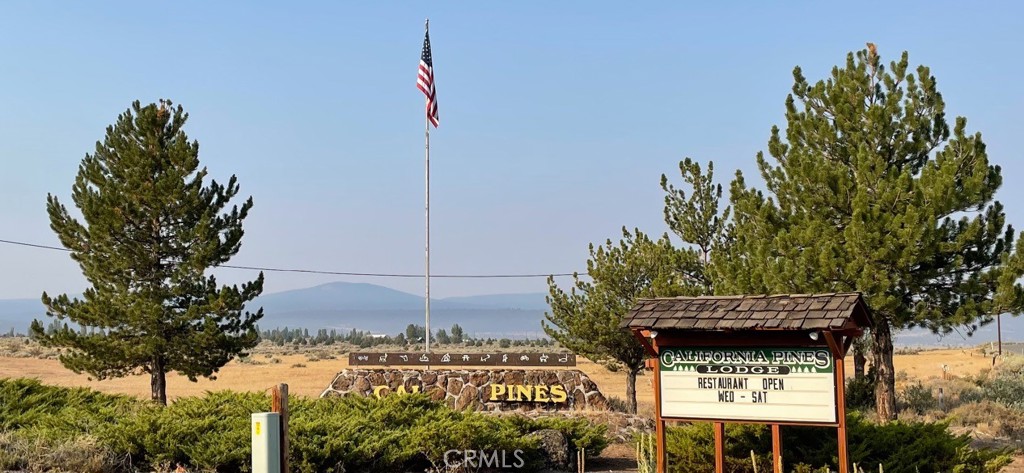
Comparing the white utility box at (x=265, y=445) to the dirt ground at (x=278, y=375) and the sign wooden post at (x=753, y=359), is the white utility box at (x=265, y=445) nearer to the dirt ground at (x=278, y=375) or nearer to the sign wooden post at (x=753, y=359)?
the sign wooden post at (x=753, y=359)

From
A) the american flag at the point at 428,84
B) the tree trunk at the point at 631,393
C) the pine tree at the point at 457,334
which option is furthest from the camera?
the pine tree at the point at 457,334

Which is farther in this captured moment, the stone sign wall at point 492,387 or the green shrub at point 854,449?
the stone sign wall at point 492,387

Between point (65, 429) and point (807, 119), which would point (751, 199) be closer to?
point (807, 119)

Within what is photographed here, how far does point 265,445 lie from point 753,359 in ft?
19.7

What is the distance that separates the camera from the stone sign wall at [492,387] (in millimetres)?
22203

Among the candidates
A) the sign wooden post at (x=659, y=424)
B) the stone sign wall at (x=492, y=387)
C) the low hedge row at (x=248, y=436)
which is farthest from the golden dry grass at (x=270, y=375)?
the sign wooden post at (x=659, y=424)

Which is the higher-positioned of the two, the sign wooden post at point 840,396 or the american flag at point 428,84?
the american flag at point 428,84

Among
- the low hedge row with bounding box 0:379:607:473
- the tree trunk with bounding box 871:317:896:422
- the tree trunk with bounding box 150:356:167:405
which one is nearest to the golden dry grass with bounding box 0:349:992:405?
the tree trunk with bounding box 150:356:167:405

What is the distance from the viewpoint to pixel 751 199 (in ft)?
64.1

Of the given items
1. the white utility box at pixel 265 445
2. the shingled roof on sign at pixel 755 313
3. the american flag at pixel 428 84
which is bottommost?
the white utility box at pixel 265 445

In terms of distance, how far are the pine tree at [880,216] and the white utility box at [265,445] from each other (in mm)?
11829

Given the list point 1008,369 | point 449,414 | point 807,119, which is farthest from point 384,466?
point 1008,369

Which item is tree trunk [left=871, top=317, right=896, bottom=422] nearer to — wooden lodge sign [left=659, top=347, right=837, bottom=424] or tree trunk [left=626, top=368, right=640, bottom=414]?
tree trunk [left=626, top=368, right=640, bottom=414]

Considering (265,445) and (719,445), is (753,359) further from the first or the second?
(265,445)
